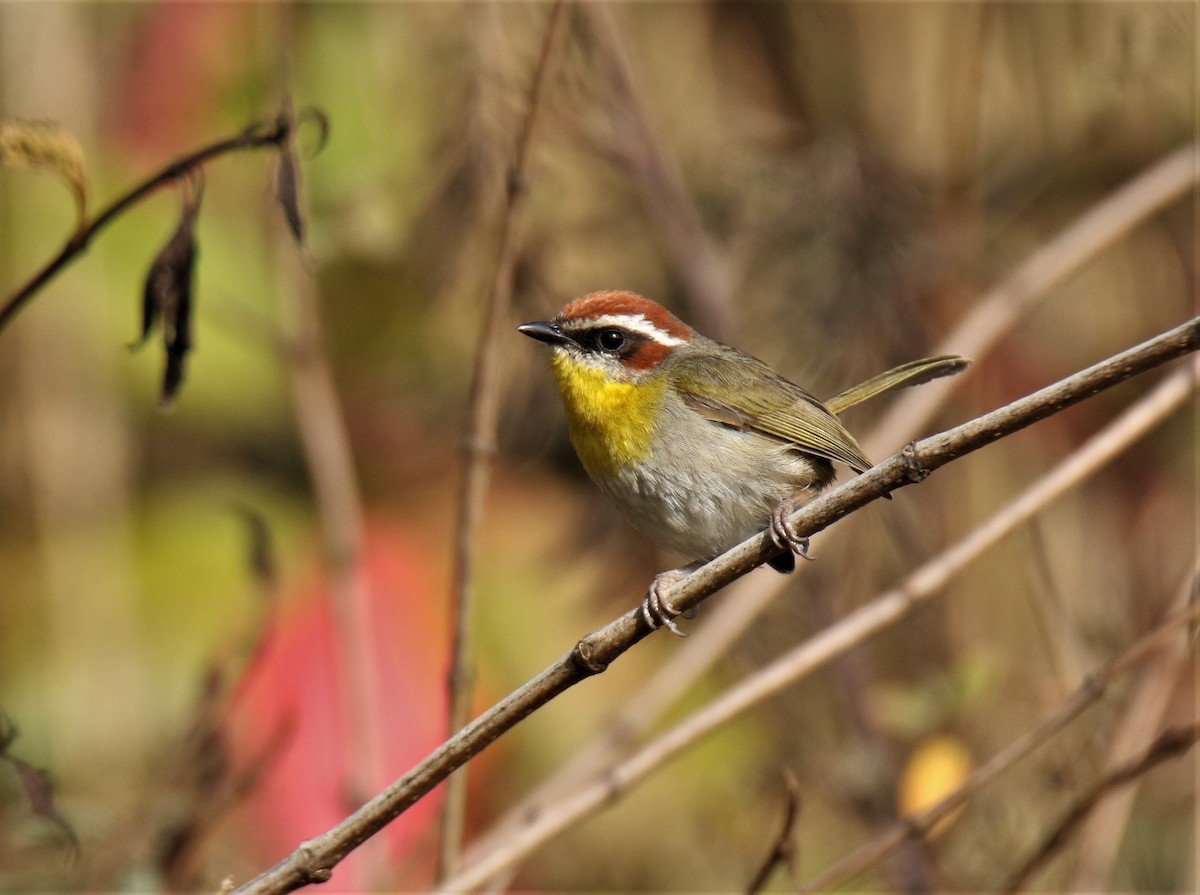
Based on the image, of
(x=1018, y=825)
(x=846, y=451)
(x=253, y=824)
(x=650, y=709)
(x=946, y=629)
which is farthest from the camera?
(x=946, y=629)

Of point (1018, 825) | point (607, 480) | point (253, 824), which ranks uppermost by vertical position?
point (253, 824)

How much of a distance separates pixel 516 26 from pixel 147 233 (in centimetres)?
176

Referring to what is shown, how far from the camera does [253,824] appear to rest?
381 centimetres

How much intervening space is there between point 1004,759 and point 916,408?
3.83 ft

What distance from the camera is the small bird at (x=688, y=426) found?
2775mm

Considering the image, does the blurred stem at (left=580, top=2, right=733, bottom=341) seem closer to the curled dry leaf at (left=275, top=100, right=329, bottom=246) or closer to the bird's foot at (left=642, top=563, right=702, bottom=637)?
the bird's foot at (left=642, top=563, right=702, bottom=637)

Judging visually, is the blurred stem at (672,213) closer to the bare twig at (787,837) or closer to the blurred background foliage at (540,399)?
the blurred background foliage at (540,399)

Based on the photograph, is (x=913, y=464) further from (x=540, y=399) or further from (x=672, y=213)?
(x=672, y=213)

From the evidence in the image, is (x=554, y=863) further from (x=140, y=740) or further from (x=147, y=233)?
(x=147, y=233)

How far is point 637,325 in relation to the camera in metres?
3.07

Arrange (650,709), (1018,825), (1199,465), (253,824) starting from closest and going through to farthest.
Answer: (650,709) → (1018,825) → (253,824) → (1199,465)

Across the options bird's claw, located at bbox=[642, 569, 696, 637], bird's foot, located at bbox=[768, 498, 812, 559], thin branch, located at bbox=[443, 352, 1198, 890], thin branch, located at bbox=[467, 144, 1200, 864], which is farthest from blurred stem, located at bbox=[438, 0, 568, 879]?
bird's foot, located at bbox=[768, 498, 812, 559]

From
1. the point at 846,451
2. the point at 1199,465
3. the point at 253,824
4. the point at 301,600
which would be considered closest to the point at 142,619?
the point at 301,600

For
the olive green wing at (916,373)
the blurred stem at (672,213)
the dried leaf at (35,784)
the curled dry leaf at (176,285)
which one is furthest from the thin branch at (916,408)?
the curled dry leaf at (176,285)
